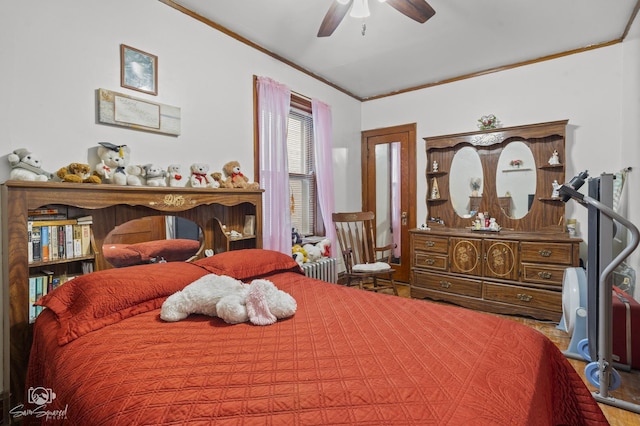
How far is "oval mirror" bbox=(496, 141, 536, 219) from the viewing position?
3633mm

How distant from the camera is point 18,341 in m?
1.68

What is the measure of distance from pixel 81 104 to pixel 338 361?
7.11ft

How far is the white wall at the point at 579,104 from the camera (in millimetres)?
2879

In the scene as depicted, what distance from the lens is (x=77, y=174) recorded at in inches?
75.1

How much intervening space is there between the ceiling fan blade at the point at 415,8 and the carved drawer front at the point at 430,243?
2290 millimetres

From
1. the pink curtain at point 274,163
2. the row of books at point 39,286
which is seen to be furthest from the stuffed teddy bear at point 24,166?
the pink curtain at point 274,163

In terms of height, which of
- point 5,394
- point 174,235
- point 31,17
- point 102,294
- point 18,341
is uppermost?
point 31,17

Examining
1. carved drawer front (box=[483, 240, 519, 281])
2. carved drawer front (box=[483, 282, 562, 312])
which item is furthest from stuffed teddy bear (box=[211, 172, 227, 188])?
carved drawer front (box=[483, 282, 562, 312])

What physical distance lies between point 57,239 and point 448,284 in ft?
11.6

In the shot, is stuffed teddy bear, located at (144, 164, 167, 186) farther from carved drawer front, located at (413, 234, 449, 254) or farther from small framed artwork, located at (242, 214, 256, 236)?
carved drawer front, located at (413, 234, 449, 254)

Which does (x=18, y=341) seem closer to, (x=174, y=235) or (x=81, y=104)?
(x=174, y=235)

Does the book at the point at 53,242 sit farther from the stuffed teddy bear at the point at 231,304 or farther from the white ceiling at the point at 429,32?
the white ceiling at the point at 429,32

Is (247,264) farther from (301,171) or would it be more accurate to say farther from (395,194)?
(395,194)

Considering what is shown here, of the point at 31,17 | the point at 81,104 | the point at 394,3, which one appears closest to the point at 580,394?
the point at 394,3
